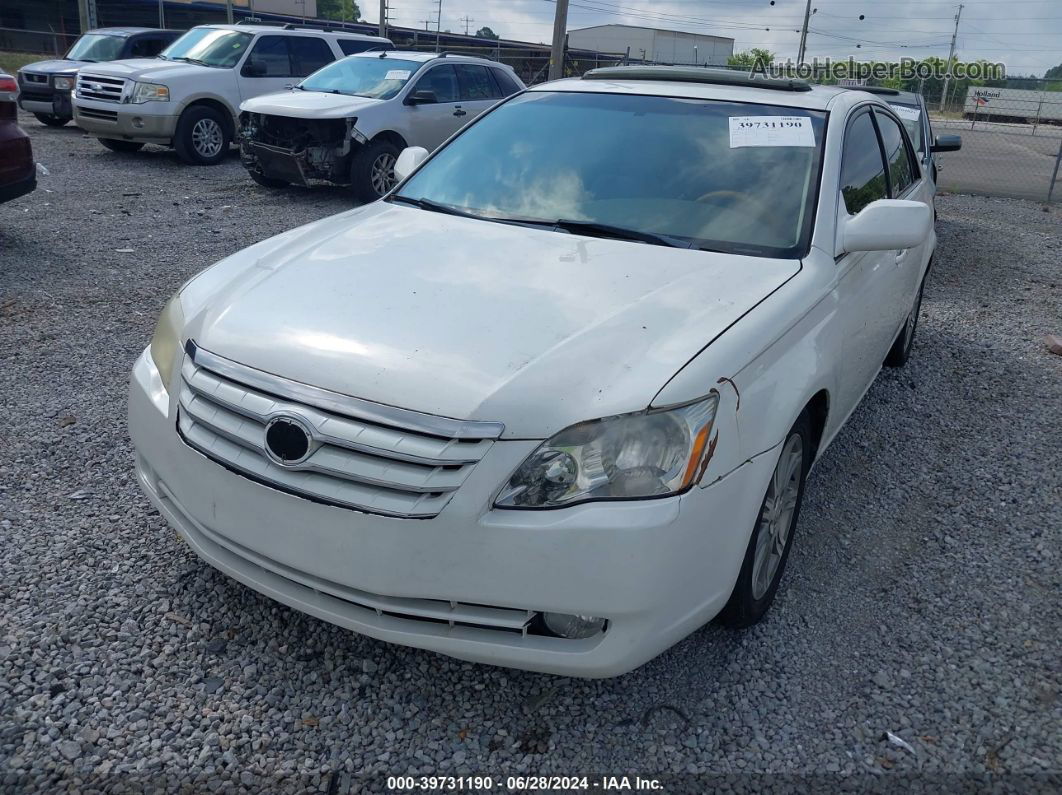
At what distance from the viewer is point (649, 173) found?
11.3 feet

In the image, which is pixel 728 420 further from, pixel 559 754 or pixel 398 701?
pixel 398 701

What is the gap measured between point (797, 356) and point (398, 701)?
157cm

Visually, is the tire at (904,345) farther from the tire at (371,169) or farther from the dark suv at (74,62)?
the dark suv at (74,62)

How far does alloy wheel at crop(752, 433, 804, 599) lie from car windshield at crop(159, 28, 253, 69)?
11.9 metres

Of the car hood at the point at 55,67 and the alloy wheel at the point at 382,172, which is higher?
the car hood at the point at 55,67

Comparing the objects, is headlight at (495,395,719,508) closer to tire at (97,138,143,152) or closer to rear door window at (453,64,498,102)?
rear door window at (453,64,498,102)

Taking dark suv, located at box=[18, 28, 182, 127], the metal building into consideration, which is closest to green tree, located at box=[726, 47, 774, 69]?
dark suv, located at box=[18, 28, 182, 127]

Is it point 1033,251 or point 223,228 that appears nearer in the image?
point 223,228

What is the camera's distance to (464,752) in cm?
236

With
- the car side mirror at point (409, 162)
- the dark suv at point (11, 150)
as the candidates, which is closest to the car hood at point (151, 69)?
the dark suv at point (11, 150)

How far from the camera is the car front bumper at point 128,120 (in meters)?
11.8

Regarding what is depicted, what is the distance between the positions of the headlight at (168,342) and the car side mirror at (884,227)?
2285mm

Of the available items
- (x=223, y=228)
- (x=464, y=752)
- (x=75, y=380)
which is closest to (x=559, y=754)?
(x=464, y=752)

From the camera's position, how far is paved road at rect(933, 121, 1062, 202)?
1536 centimetres
